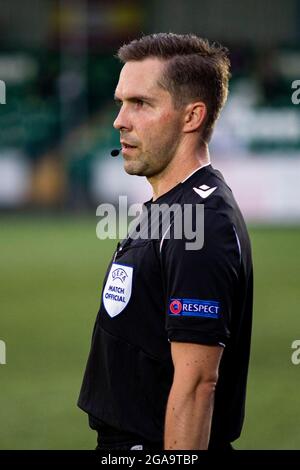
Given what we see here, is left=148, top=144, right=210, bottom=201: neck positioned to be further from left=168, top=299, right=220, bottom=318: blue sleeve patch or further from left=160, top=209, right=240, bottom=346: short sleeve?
left=168, top=299, right=220, bottom=318: blue sleeve patch

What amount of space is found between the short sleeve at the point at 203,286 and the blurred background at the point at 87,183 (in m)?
3.83

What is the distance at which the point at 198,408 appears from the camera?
3.38 m

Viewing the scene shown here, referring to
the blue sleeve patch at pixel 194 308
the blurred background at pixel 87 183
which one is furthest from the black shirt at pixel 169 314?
the blurred background at pixel 87 183

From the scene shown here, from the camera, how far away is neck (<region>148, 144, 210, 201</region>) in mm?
3732

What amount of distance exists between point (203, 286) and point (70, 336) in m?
8.23

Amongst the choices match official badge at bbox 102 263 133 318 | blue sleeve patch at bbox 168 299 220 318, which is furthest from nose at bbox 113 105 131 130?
blue sleeve patch at bbox 168 299 220 318

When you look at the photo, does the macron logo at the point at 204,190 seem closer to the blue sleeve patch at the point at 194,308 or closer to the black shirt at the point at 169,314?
the black shirt at the point at 169,314

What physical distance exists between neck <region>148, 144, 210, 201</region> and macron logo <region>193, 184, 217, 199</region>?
106mm

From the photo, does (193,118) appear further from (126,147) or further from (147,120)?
(126,147)

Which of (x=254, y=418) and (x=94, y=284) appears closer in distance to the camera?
(x=254, y=418)

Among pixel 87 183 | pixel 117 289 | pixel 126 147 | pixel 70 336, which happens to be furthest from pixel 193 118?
pixel 87 183

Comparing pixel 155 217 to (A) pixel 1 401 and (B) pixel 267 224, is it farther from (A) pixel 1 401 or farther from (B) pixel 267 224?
(B) pixel 267 224
